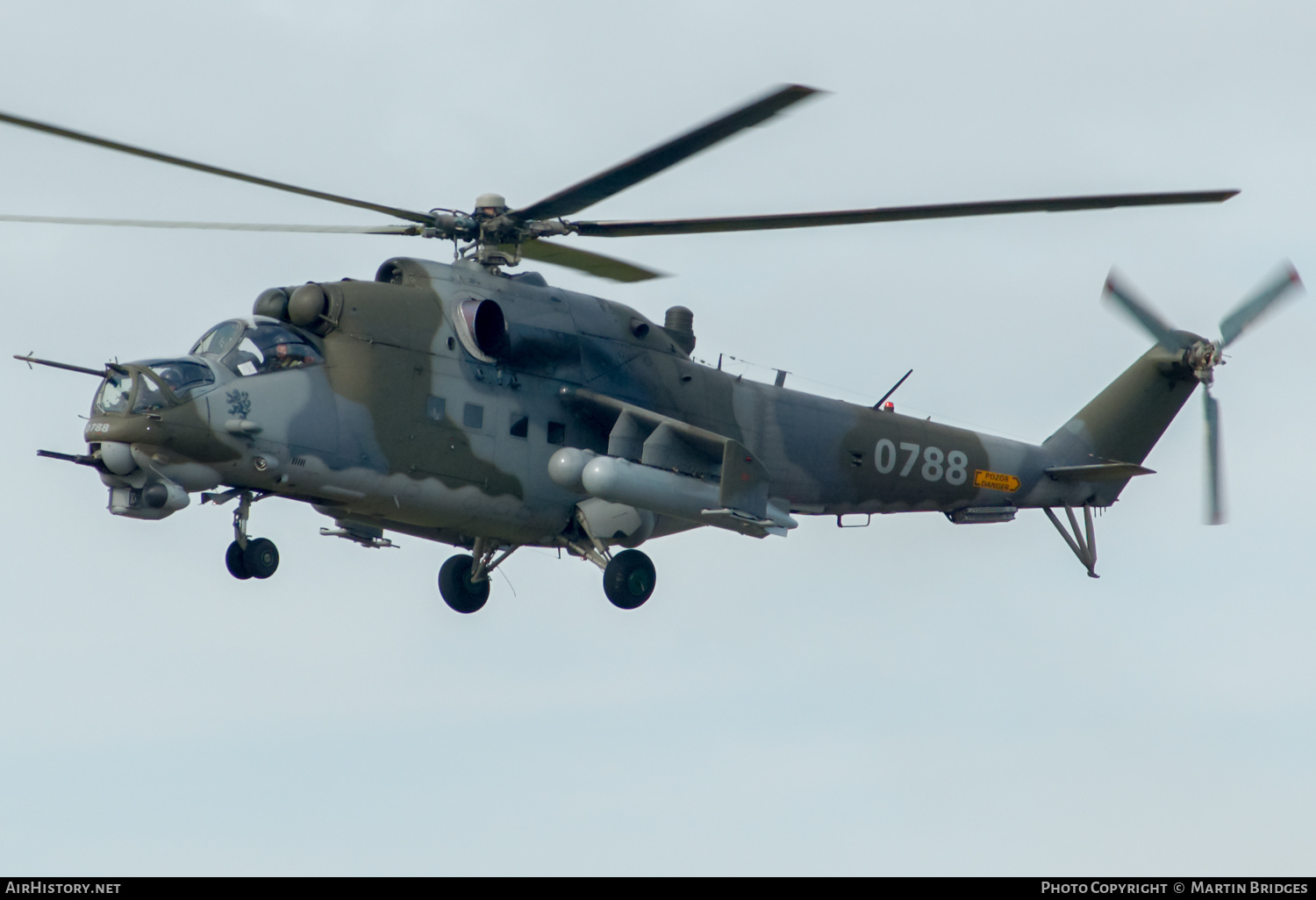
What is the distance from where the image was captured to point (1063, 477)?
21391 millimetres

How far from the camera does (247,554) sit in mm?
15391

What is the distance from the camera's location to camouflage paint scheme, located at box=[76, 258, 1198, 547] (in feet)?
50.0

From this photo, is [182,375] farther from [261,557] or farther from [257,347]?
[261,557]

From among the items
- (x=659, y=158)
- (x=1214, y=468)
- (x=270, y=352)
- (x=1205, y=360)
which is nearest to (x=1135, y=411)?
(x=1205, y=360)

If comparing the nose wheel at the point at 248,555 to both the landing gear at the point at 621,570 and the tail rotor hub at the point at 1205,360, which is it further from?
the tail rotor hub at the point at 1205,360

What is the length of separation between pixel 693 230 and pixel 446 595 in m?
5.61

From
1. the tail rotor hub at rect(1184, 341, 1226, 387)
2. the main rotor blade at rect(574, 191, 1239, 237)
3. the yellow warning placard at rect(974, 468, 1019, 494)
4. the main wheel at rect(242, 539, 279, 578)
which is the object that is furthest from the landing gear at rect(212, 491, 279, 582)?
the tail rotor hub at rect(1184, 341, 1226, 387)

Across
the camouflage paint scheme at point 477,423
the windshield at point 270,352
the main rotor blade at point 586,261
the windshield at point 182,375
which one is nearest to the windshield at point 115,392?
the camouflage paint scheme at point 477,423

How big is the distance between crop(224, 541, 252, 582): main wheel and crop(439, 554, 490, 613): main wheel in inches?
142

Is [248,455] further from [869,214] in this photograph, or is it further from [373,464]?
[869,214]

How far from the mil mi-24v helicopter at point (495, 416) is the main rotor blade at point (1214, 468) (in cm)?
3

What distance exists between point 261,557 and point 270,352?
6.71 feet

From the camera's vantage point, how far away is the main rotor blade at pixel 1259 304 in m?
20.5

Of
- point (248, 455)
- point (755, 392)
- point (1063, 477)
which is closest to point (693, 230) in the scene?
point (755, 392)
